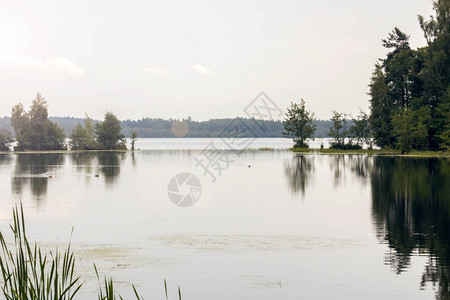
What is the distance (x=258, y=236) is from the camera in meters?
24.1

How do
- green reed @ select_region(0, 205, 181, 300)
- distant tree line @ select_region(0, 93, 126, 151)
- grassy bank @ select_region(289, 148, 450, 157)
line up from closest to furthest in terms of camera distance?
1. green reed @ select_region(0, 205, 181, 300)
2. grassy bank @ select_region(289, 148, 450, 157)
3. distant tree line @ select_region(0, 93, 126, 151)

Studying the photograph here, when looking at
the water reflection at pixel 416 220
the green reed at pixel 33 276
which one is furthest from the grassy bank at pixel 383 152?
the green reed at pixel 33 276

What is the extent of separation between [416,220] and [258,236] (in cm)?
Answer: 764

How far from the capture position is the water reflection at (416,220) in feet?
58.5

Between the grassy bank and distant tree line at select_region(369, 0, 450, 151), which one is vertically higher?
distant tree line at select_region(369, 0, 450, 151)

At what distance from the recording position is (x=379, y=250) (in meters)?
20.6

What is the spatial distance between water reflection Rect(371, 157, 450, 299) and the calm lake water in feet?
0.17

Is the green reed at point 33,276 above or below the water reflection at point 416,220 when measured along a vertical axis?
above

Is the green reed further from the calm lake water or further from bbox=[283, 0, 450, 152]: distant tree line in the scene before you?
bbox=[283, 0, 450, 152]: distant tree line

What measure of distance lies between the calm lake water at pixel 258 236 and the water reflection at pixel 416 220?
51 mm

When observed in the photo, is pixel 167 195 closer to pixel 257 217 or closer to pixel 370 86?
pixel 257 217

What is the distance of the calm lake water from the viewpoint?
16.1 metres

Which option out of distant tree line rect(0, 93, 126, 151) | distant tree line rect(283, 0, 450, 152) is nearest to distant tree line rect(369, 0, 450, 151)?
distant tree line rect(283, 0, 450, 152)

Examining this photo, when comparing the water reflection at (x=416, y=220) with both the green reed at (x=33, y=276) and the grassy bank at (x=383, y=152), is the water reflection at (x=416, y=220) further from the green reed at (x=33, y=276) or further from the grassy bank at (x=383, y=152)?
the grassy bank at (x=383, y=152)
